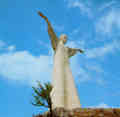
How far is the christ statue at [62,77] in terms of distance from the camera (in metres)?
8.23

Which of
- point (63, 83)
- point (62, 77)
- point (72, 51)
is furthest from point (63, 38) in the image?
point (63, 83)

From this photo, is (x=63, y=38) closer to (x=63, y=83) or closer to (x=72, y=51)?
(x=72, y=51)

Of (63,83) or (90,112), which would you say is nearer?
(90,112)

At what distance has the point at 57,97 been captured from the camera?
8.09m

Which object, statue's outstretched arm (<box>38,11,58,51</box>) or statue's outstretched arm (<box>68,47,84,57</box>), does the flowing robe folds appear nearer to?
statue's outstretched arm (<box>38,11,58,51</box>)

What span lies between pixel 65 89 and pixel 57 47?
2431 millimetres

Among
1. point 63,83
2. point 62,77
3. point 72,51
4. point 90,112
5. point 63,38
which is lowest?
point 90,112

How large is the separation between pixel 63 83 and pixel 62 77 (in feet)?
0.98

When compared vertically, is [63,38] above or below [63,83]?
above

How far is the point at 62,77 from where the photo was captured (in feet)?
29.1

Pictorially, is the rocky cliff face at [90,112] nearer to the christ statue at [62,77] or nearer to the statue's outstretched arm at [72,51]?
the christ statue at [62,77]

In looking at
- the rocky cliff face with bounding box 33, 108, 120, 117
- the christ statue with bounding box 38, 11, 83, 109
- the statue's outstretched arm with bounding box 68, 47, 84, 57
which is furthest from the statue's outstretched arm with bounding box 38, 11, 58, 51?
the rocky cliff face with bounding box 33, 108, 120, 117

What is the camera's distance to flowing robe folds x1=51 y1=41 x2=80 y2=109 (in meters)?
8.18

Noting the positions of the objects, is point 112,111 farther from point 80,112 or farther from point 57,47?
point 57,47
